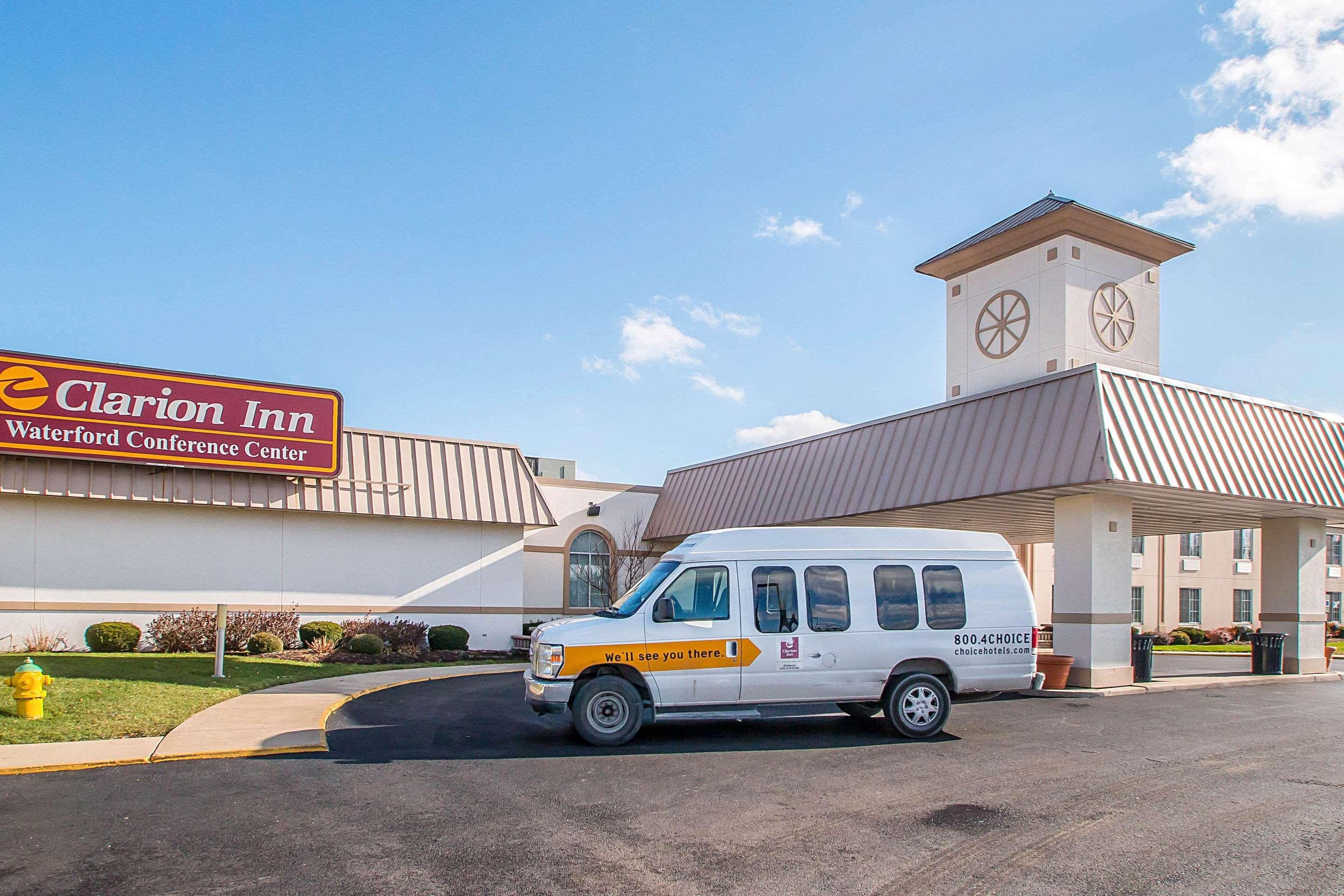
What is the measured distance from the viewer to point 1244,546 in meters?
42.3

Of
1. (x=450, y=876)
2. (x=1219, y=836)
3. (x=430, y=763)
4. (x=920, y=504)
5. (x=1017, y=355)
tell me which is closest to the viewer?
(x=450, y=876)

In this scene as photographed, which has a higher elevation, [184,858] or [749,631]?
[749,631]

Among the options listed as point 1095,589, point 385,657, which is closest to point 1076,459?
point 1095,589

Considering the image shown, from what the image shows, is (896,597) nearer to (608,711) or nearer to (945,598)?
(945,598)

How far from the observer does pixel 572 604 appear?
3086 centimetres

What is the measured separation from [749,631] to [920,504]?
9.50m

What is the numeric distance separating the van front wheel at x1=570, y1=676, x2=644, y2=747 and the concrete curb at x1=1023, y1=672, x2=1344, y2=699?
27.6 feet

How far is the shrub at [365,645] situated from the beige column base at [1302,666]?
813 inches

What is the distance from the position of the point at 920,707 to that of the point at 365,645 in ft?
48.3

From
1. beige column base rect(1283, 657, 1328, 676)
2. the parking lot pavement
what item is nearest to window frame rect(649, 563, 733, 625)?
the parking lot pavement

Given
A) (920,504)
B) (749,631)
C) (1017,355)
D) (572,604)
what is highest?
(1017,355)

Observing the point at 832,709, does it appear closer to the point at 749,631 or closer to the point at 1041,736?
the point at 749,631

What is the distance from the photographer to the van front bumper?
432 inches

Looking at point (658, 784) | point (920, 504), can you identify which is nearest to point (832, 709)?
point (658, 784)
